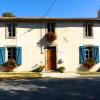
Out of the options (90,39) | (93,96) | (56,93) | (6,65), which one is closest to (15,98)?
(56,93)

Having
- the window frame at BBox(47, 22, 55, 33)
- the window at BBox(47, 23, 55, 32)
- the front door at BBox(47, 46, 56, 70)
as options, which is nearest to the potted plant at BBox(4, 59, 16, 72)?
the front door at BBox(47, 46, 56, 70)

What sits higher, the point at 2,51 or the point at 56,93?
the point at 2,51

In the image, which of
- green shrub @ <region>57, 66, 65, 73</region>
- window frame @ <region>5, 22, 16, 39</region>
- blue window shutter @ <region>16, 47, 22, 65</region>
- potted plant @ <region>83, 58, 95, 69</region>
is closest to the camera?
green shrub @ <region>57, 66, 65, 73</region>

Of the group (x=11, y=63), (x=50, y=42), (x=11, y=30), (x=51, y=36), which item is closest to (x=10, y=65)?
(x=11, y=63)

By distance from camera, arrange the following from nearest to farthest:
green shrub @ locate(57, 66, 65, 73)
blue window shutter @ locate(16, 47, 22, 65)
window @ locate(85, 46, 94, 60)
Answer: green shrub @ locate(57, 66, 65, 73)
blue window shutter @ locate(16, 47, 22, 65)
window @ locate(85, 46, 94, 60)

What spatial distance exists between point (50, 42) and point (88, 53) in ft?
12.4

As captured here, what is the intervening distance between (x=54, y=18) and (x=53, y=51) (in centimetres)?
312

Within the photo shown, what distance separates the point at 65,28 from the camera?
92.7 feet

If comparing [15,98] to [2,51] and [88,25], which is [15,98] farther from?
[88,25]

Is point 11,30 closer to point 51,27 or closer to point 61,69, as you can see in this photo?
point 51,27

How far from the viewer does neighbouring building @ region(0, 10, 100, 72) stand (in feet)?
91.1

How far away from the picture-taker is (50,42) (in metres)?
28.0

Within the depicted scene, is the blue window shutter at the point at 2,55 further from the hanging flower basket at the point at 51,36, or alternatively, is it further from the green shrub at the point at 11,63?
the hanging flower basket at the point at 51,36

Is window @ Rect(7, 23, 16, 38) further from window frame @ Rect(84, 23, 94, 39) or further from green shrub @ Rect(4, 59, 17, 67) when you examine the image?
window frame @ Rect(84, 23, 94, 39)
